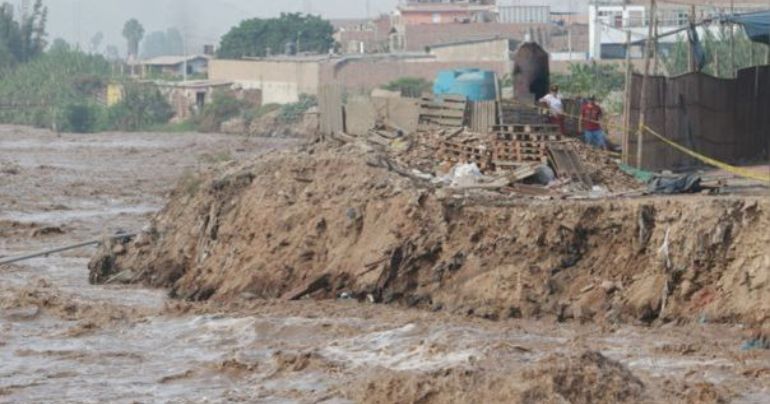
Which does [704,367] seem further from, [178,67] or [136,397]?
[178,67]

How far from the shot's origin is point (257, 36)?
91.4 meters

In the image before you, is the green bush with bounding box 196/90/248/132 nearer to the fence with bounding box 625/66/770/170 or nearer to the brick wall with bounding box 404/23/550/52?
the brick wall with bounding box 404/23/550/52

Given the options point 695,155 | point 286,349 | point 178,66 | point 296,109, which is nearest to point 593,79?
point 296,109

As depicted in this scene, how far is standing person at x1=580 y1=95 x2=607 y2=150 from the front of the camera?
23.9 m

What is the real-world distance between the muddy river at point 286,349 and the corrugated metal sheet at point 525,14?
66975mm

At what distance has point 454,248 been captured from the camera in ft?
63.2

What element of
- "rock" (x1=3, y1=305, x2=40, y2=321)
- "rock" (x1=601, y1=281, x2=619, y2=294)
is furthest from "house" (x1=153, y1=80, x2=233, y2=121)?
"rock" (x1=601, y1=281, x2=619, y2=294)

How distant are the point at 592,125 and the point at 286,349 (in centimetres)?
771

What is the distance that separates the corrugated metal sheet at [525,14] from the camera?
294 ft

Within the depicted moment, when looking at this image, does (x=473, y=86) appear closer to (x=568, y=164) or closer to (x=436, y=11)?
(x=568, y=164)

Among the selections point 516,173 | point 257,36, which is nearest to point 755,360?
point 516,173

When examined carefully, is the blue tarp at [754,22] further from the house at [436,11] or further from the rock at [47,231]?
the house at [436,11]

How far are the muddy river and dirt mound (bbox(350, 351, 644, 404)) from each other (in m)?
0.04

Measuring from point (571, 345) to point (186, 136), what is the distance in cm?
4557
